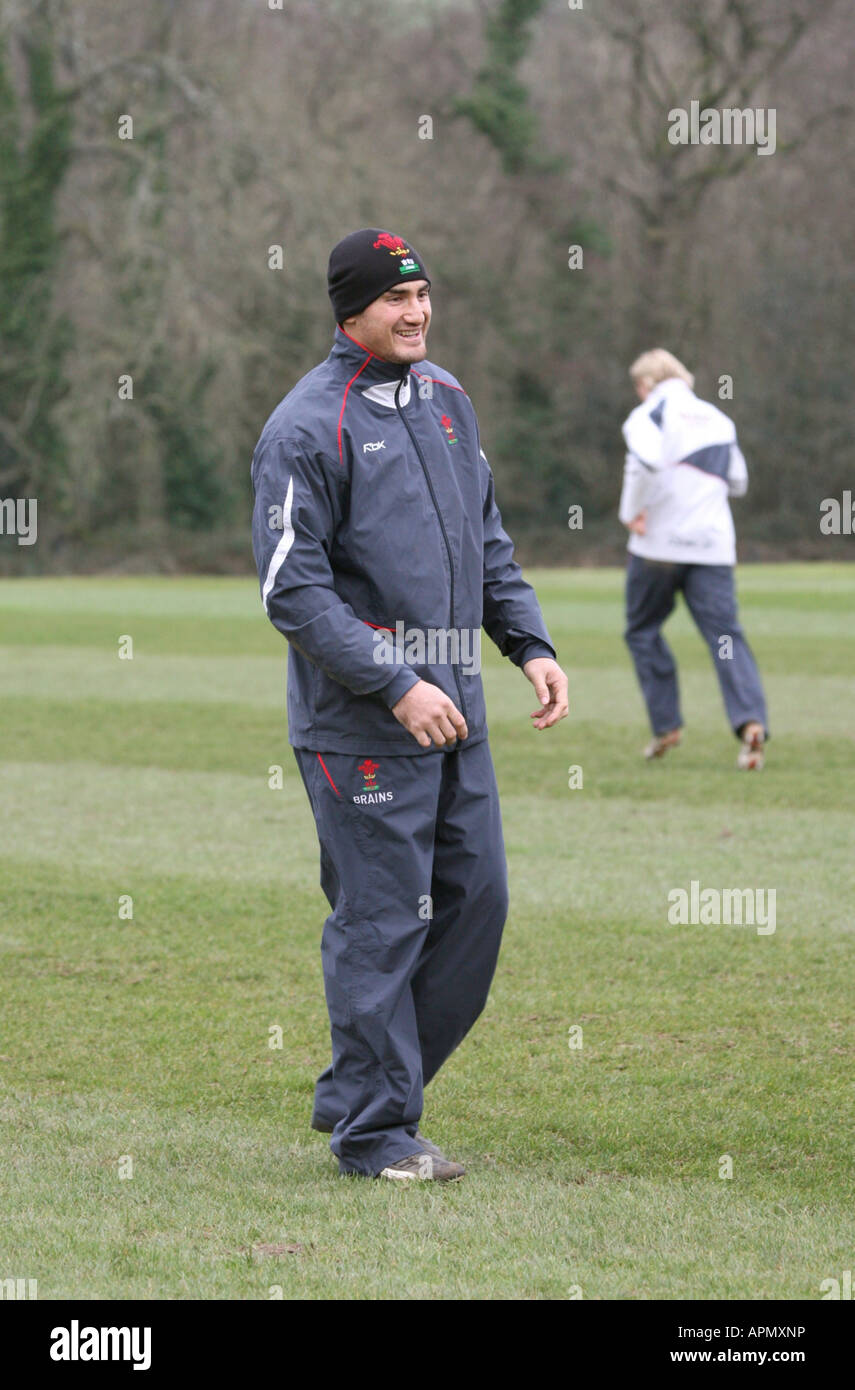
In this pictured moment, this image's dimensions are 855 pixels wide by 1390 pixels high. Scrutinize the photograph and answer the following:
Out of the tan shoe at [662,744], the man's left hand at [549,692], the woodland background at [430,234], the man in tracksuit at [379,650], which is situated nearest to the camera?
the man in tracksuit at [379,650]

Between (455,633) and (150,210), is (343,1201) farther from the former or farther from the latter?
(150,210)

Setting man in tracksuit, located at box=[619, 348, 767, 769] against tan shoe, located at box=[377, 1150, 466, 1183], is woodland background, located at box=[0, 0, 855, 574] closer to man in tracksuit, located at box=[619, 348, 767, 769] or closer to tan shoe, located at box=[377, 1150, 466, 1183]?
man in tracksuit, located at box=[619, 348, 767, 769]

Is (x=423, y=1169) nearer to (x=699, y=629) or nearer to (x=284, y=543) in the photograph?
(x=284, y=543)

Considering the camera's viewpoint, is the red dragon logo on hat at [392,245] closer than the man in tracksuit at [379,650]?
No

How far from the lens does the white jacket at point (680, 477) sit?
35.7ft

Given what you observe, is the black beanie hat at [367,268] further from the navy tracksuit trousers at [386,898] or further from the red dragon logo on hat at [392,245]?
the navy tracksuit trousers at [386,898]

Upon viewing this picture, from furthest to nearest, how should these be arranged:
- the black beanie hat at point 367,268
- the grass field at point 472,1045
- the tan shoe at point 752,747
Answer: the tan shoe at point 752,747, the black beanie hat at point 367,268, the grass field at point 472,1045

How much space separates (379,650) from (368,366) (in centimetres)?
72

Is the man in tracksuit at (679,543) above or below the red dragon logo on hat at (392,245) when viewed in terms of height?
below

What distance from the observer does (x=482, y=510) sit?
4516 millimetres

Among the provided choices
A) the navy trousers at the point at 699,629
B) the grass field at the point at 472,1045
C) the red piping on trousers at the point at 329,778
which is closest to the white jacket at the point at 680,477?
the navy trousers at the point at 699,629

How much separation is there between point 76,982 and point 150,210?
33324 mm
